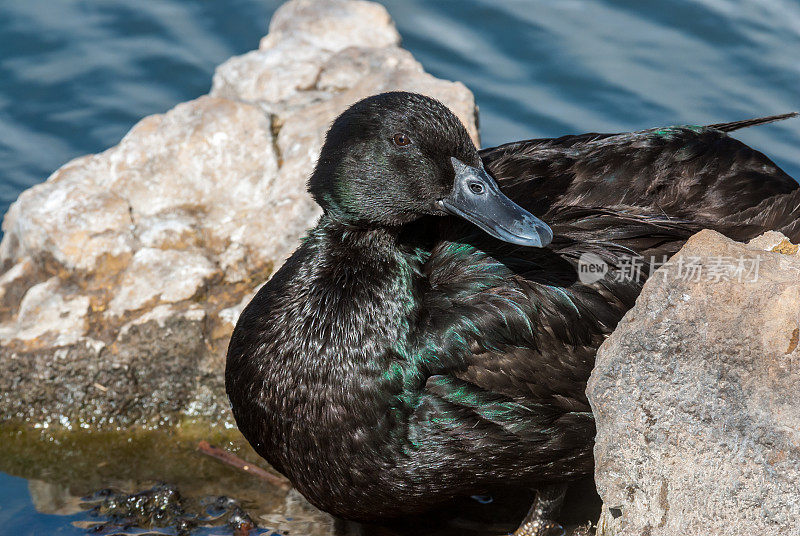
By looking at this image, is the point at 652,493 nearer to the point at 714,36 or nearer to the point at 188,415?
the point at 188,415

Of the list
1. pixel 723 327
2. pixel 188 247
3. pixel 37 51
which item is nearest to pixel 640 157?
pixel 723 327

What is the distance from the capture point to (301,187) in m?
5.80

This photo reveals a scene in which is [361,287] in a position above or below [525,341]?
above

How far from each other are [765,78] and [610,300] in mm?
5209

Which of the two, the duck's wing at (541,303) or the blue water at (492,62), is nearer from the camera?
the duck's wing at (541,303)

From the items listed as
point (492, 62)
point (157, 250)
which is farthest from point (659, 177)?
point (492, 62)

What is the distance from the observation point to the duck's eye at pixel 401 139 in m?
4.10

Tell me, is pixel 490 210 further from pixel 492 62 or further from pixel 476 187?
Result: pixel 492 62

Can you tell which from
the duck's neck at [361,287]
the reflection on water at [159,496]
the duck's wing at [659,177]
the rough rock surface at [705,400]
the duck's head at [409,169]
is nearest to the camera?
the rough rock surface at [705,400]

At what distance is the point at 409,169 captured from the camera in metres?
4.14

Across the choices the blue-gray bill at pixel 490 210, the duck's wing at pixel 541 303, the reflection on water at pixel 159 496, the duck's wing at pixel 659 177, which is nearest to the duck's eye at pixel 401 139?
the blue-gray bill at pixel 490 210

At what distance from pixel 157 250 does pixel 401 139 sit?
6.85 ft

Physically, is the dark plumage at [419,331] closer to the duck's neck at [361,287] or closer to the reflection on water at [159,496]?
the duck's neck at [361,287]

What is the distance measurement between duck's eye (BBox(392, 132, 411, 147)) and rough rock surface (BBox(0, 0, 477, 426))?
1.62 meters
